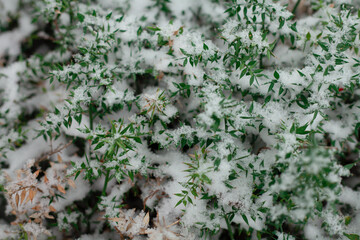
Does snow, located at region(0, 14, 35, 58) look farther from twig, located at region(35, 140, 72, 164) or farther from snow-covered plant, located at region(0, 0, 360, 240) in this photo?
twig, located at region(35, 140, 72, 164)

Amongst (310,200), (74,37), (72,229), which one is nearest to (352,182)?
(310,200)

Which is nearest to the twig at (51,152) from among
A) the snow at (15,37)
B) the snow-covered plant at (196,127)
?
the snow-covered plant at (196,127)

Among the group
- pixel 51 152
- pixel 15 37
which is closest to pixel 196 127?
pixel 51 152

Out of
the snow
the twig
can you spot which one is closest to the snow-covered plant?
the twig

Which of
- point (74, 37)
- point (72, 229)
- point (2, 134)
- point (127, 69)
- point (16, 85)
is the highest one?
point (74, 37)

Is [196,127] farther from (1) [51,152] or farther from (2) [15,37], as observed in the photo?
(2) [15,37]

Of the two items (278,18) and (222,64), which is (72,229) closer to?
(222,64)

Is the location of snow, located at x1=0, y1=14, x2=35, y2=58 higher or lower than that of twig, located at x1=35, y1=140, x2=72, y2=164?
higher

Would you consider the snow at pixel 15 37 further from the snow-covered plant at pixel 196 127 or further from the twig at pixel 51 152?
the twig at pixel 51 152
